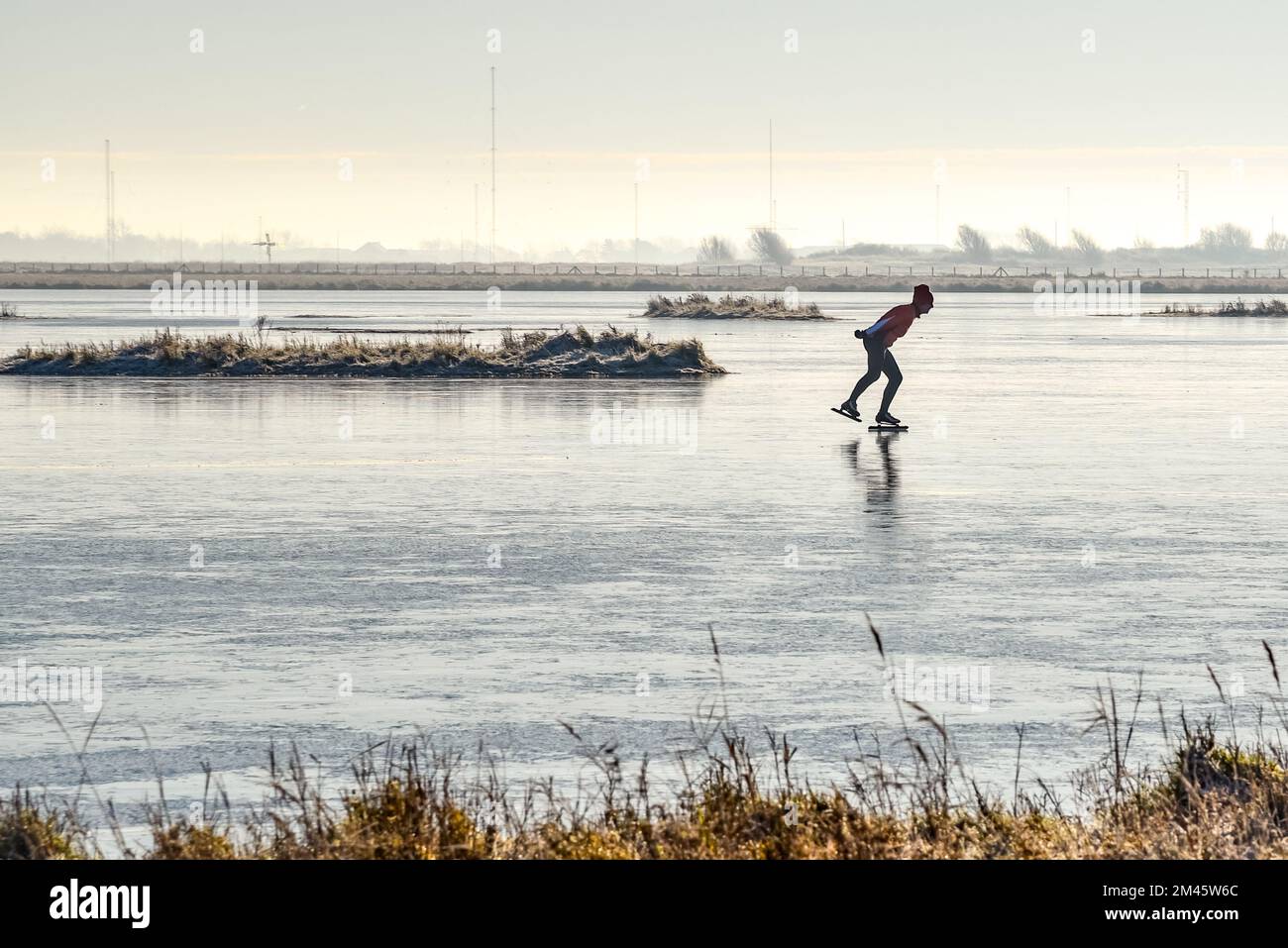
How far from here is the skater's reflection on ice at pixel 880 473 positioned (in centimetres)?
1748

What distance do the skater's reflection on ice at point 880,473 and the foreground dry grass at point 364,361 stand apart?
14.9m

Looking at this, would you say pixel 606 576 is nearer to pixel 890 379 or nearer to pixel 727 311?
pixel 890 379

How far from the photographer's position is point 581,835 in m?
6.54

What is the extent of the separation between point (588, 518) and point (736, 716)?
755 cm

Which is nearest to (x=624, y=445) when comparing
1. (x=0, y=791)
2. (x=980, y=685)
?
(x=980, y=685)

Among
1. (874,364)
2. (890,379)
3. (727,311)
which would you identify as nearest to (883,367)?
(874,364)

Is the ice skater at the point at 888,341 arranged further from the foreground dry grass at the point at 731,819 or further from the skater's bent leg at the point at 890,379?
the foreground dry grass at the point at 731,819

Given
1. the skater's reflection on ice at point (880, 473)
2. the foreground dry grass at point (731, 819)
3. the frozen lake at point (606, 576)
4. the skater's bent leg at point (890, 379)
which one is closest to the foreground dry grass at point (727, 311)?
the frozen lake at point (606, 576)

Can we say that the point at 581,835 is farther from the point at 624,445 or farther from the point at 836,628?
the point at 624,445

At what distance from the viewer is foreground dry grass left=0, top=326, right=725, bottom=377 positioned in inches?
1521

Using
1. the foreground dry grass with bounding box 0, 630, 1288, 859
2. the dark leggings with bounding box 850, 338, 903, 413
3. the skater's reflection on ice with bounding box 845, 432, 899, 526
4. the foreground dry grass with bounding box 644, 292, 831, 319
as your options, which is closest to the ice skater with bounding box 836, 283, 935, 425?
the dark leggings with bounding box 850, 338, 903, 413

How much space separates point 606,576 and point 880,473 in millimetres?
7451

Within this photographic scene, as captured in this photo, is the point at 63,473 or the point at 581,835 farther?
the point at 63,473

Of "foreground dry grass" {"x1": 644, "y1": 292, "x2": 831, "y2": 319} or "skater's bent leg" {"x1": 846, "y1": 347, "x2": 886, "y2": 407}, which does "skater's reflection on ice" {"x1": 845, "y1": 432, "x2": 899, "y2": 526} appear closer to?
"skater's bent leg" {"x1": 846, "y1": 347, "x2": 886, "y2": 407}
